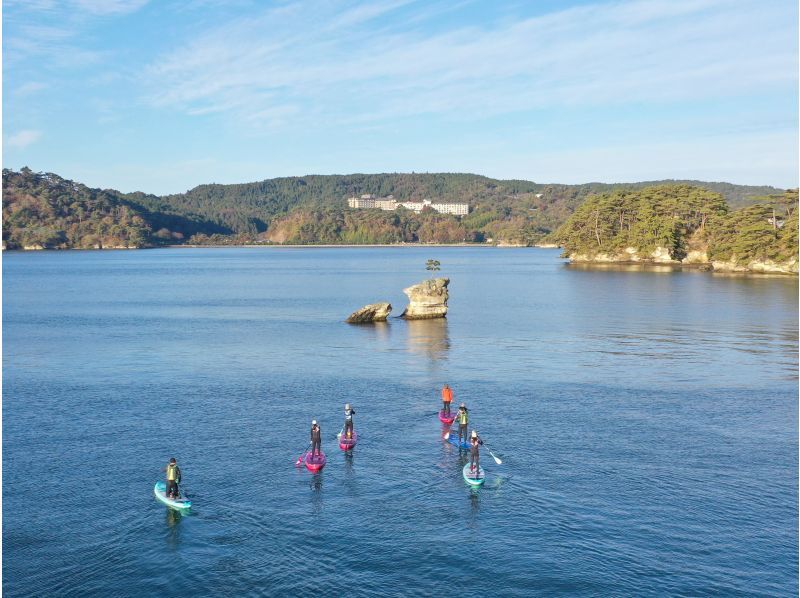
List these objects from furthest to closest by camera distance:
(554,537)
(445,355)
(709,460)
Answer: (445,355)
(709,460)
(554,537)

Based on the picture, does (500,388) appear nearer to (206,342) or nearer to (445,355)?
(445,355)

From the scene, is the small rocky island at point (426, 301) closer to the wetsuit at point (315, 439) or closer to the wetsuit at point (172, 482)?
the wetsuit at point (315, 439)

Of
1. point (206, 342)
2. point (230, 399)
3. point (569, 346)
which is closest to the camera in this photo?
point (230, 399)

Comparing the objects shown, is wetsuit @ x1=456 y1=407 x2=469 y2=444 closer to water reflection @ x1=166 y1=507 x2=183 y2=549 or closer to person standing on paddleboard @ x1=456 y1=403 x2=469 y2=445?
person standing on paddleboard @ x1=456 y1=403 x2=469 y2=445

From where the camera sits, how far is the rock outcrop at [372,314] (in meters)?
94.2

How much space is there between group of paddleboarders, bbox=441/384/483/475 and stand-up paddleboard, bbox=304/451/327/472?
7457mm

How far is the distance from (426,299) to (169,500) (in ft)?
→ 223

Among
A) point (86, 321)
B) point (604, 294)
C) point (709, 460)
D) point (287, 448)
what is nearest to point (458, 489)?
point (287, 448)

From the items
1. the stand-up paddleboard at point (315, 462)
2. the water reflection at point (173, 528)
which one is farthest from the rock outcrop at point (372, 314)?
the water reflection at point (173, 528)

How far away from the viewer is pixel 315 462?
36.6 m

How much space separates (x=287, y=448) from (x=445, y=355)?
32.1 m

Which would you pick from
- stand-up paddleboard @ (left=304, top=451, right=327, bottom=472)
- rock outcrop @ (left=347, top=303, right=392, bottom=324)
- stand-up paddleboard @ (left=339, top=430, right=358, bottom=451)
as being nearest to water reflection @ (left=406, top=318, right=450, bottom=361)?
rock outcrop @ (left=347, top=303, right=392, bottom=324)

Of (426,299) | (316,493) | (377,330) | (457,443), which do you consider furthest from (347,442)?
(426,299)

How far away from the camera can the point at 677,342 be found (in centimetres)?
7650
